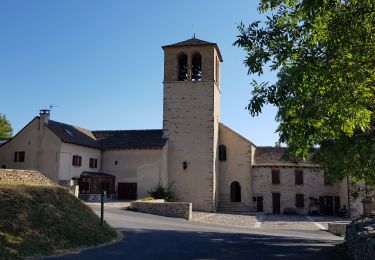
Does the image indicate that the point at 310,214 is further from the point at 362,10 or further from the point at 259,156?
the point at 362,10

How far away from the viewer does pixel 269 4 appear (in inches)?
415

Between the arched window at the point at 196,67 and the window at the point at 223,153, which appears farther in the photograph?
the window at the point at 223,153

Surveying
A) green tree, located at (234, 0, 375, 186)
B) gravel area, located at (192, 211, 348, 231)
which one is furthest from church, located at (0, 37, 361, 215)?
green tree, located at (234, 0, 375, 186)

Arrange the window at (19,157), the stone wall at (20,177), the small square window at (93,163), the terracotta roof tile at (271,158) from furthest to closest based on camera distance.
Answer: the terracotta roof tile at (271,158) → the small square window at (93,163) → the window at (19,157) → the stone wall at (20,177)

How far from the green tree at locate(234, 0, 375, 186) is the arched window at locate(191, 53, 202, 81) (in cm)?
3091

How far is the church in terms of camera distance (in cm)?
3772

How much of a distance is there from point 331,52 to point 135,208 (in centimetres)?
2348

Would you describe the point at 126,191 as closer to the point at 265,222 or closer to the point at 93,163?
the point at 93,163

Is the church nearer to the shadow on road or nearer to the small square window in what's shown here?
the small square window

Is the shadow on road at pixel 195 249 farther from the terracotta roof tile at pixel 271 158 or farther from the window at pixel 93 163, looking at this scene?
the terracotta roof tile at pixel 271 158

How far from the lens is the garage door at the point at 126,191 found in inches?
1554

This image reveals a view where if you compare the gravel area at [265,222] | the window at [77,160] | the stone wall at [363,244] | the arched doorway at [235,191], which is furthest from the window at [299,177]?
the stone wall at [363,244]

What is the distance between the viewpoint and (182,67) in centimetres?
4197

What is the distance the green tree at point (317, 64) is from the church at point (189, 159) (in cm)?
2857
